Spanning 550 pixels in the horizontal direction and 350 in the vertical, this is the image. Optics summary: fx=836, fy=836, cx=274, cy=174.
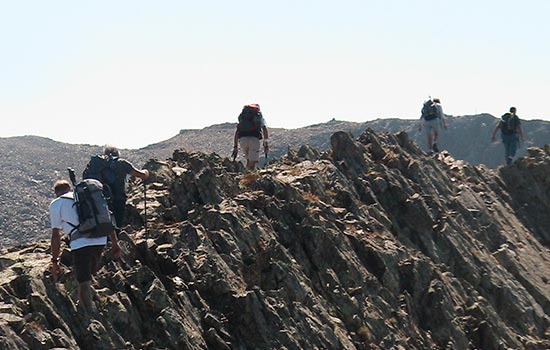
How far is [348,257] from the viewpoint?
27.2 m

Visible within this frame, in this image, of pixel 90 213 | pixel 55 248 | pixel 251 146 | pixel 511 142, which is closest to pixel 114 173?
pixel 90 213

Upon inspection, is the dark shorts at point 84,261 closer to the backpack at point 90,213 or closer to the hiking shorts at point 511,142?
the backpack at point 90,213

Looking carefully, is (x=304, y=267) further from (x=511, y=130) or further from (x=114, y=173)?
(x=511, y=130)

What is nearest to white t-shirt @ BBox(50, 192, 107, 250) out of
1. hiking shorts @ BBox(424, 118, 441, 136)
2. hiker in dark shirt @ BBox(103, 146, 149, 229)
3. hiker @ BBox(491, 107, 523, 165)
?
hiker in dark shirt @ BBox(103, 146, 149, 229)

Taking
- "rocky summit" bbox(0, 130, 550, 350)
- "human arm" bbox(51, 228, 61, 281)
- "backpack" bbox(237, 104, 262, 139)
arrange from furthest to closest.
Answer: "backpack" bbox(237, 104, 262, 139) < "rocky summit" bbox(0, 130, 550, 350) < "human arm" bbox(51, 228, 61, 281)

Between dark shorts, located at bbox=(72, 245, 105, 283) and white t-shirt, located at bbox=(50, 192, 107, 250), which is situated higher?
white t-shirt, located at bbox=(50, 192, 107, 250)

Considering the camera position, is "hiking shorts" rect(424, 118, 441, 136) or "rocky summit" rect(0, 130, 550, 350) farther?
"hiking shorts" rect(424, 118, 441, 136)

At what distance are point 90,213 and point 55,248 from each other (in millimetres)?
1083

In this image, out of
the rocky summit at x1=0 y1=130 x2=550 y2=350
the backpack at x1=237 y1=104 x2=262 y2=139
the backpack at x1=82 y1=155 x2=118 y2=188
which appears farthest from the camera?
the backpack at x1=237 y1=104 x2=262 y2=139

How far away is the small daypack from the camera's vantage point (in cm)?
1833

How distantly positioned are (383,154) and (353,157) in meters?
3.05


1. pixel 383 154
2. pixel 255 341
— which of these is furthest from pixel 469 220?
pixel 255 341

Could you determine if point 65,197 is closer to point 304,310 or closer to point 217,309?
point 217,309

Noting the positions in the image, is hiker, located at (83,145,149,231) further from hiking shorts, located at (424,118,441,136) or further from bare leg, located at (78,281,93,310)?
hiking shorts, located at (424,118,441,136)
